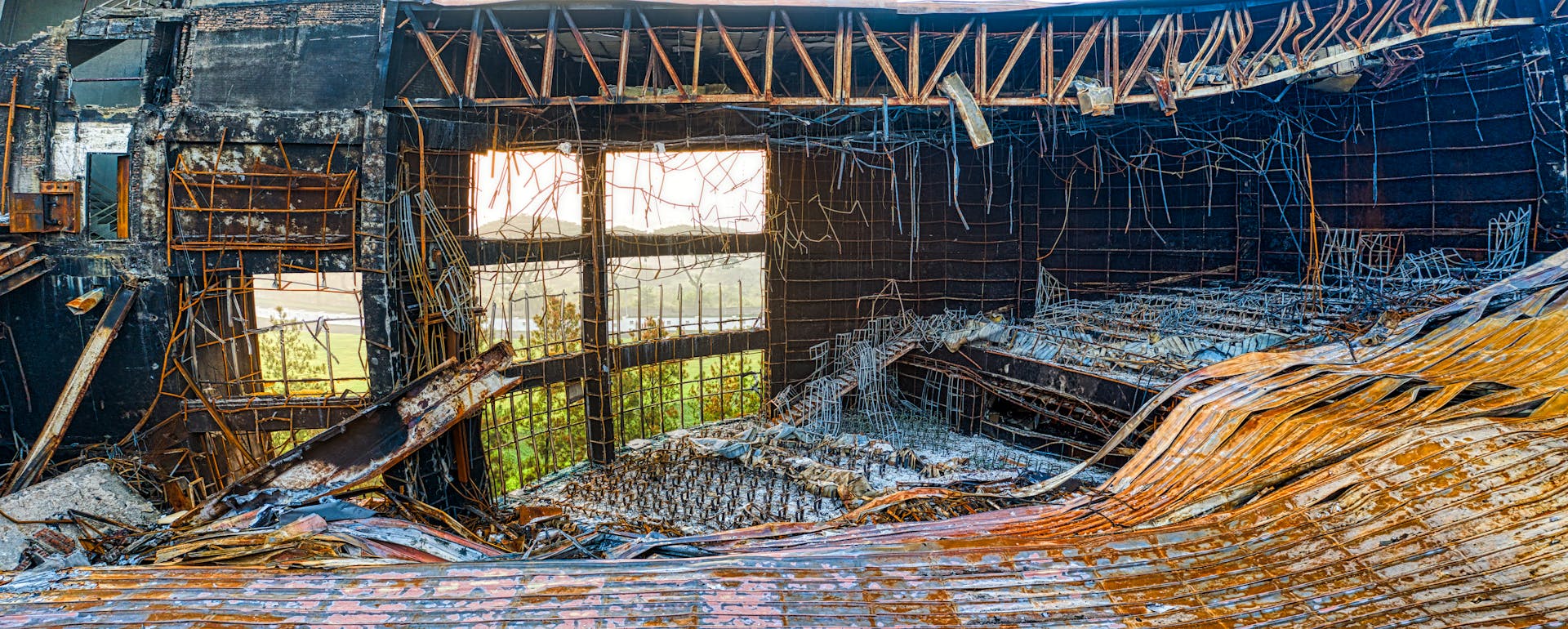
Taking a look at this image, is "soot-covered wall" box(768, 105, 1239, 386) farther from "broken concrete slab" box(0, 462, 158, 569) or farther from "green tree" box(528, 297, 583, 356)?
"broken concrete slab" box(0, 462, 158, 569)

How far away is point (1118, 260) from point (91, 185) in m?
18.2

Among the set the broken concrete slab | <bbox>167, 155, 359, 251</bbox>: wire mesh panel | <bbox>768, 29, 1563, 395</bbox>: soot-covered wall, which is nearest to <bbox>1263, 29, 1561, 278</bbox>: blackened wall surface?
<bbox>768, 29, 1563, 395</bbox>: soot-covered wall

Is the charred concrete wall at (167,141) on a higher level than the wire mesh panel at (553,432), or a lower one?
higher

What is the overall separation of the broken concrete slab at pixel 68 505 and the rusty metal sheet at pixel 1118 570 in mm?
3787

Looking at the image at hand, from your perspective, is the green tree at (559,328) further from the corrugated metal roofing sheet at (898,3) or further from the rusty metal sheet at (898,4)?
the corrugated metal roofing sheet at (898,3)

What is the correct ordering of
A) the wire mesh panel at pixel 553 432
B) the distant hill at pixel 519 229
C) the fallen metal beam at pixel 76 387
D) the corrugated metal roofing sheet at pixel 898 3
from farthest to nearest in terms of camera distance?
the wire mesh panel at pixel 553 432
the distant hill at pixel 519 229
the corrugated metal roofing sheet at pixel 898 3
the fallen metal beam at pixel 76 387

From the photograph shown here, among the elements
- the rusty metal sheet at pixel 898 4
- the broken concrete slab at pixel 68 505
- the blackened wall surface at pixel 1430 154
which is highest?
the rusty metal sheet at pixel 898 4

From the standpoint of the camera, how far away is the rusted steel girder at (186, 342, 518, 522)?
9609mm

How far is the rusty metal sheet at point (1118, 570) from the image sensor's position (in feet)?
15.7

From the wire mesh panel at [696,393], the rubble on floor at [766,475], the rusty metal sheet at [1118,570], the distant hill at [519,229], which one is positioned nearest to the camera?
the rusty metal sheet at [1118,570]

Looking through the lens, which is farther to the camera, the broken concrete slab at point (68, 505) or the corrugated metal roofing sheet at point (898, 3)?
the corrugated metal roofing sheet at point (898, 3)

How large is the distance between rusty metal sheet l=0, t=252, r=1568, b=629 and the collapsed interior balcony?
4cm

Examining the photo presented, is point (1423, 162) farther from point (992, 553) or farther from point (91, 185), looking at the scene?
point (91, 185)

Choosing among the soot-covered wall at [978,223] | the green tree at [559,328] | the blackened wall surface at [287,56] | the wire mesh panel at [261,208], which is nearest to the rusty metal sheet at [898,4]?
the blackened wall surface at [287,56]
